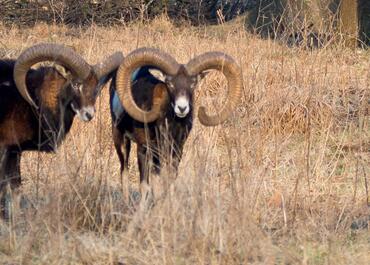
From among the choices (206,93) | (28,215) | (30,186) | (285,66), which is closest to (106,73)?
(30,186)

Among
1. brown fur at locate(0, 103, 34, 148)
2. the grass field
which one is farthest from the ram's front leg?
the grass field

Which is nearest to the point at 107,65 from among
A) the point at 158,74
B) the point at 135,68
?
the point at 135,68

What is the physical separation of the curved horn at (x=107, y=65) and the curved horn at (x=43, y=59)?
10.4 inches

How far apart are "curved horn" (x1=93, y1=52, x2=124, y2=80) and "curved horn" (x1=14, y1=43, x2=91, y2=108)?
10.4 inches

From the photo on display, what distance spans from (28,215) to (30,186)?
190 cm

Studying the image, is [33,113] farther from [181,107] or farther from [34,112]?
[181,107]

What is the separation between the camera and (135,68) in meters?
9.88

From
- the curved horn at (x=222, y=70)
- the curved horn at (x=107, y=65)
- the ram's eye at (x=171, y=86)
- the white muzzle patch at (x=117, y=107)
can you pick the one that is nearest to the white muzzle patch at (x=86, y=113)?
the curved horn at (x=107, y=65)

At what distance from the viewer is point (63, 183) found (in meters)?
7.74

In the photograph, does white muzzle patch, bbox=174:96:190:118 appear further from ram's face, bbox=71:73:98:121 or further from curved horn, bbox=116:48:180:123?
ram's face, bbox=71:73:98:121

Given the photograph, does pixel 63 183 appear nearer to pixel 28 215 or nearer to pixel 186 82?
pixel 28 215

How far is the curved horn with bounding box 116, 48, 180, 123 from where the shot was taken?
9.73 m

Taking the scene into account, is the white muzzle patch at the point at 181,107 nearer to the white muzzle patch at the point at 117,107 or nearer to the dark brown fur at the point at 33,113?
the dark brown fur at the point at 33,113

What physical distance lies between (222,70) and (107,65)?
120 cm
